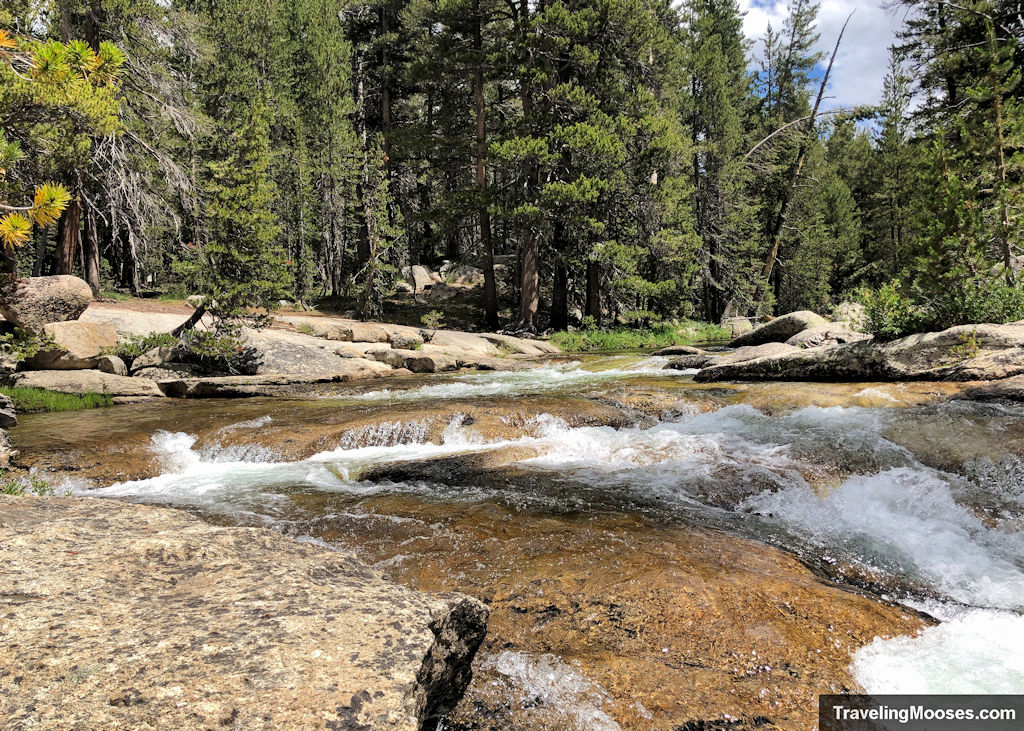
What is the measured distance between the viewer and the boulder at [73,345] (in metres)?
10.4

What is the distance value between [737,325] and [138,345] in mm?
22338

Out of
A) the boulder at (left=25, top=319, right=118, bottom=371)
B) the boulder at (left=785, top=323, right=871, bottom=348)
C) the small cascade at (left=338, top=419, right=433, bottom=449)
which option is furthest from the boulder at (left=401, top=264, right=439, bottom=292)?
the small cascade at (left=338, top=419, right=433, bottom=449)

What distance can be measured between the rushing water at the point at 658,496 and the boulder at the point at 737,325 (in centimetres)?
1676

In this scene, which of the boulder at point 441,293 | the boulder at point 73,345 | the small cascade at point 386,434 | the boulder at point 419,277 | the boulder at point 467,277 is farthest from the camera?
the boulder at point 467,277

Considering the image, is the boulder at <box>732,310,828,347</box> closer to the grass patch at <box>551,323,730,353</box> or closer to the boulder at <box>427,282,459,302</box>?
the grass patch at <box>551,323,730,353</box>

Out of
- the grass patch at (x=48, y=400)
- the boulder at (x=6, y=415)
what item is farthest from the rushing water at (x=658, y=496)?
the grass patch at (x=48, y=400)

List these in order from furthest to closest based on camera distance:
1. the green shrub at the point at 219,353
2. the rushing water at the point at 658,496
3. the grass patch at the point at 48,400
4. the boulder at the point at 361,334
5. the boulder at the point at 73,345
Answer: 1. the boulder at the point at 361,334
2. the green shrub at the point at 219,353
3. the boulder at the point at 73,345
4. the grass patch at the point at 48,400
5. the rushing water at the point at 658,496

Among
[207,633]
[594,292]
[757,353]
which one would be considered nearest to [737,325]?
[594,292]

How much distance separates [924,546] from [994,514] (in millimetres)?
940

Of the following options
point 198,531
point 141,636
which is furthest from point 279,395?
point 141,636

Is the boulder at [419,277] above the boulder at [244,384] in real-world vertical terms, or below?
above

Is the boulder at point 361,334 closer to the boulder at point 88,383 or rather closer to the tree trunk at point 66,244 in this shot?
the boulder at point 88,383

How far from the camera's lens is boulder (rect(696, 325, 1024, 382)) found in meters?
7.25

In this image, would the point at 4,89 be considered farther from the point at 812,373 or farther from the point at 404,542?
the point at 812,373
